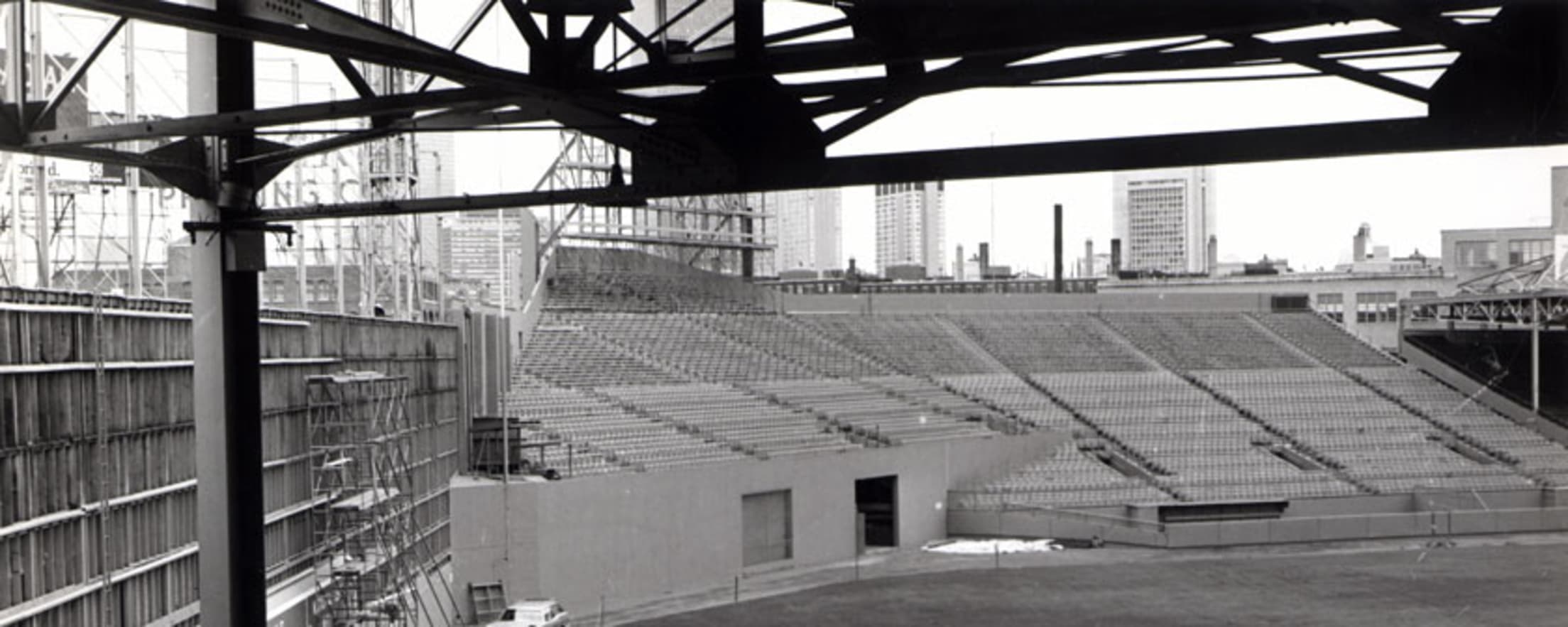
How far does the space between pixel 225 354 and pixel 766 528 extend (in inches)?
974

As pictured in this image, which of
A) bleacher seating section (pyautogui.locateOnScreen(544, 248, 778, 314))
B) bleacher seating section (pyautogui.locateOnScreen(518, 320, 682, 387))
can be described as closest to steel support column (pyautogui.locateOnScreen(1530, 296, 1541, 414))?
bleacher seating section (pyautogui.locateOnScreen(544, 248, 778, 314))

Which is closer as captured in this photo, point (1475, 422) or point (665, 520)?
point (665, 520)

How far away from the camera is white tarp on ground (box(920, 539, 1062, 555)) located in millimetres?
34938

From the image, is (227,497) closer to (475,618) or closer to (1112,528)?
(475,618)

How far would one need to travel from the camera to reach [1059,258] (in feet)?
229

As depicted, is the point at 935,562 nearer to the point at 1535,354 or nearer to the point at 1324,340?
the point at 1535,354

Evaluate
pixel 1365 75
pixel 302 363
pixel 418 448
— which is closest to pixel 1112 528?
pixel 418 448

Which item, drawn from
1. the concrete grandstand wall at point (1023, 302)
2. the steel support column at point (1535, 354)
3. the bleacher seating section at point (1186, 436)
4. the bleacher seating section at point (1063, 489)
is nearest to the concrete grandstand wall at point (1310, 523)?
the bleacher seating section at point (1063, 489)

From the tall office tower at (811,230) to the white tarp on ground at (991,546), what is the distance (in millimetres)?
88285

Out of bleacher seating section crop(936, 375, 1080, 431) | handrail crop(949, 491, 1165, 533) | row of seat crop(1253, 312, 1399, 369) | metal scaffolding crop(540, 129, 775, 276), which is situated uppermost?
metal scaffolding crop(540, 129, 775, 276)

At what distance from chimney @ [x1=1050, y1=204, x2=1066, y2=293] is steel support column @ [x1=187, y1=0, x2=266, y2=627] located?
58609 millimetres

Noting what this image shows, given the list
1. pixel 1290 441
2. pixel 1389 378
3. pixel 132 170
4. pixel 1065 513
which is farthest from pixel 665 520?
pixel 1389 378

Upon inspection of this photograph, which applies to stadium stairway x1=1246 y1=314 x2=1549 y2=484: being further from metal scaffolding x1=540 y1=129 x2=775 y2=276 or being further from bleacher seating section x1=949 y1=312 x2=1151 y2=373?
metal scaffolding x1=540 y1=129 x2=775 y2=276

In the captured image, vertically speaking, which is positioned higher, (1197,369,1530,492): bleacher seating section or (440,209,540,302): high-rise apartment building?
(440,209,540,302): high-rise apartment building
